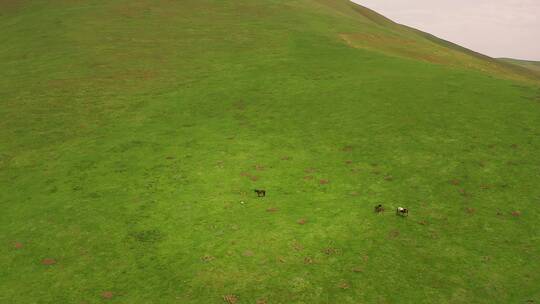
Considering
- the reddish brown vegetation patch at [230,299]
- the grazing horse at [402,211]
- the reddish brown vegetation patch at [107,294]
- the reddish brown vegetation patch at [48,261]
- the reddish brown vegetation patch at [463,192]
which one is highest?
the reddish brown vegetation patch at [463,192]

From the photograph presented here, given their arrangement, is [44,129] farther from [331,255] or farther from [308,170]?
[331,255]

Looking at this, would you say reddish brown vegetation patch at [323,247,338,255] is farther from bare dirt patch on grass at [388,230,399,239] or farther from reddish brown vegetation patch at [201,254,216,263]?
reddish brown vegetation patch at [201,254,216,263]

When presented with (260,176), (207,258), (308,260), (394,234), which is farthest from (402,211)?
(207,258)

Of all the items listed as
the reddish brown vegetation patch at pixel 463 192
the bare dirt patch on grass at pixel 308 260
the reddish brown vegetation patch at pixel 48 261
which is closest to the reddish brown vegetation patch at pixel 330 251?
the bare dirt patch on grass at pixel 308 260

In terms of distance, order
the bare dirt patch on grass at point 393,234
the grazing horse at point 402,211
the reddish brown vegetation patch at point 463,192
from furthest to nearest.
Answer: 1. the reddish brown vegetation patch at point 463,192
2. the grazing horse at point 402,211
3. the bare dirt patch on grass at point 393,234

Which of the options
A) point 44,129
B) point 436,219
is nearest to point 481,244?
point 436,219

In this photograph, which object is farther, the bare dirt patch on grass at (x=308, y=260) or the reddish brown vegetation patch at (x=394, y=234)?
the reddish brown vegetation patch at (x=394, y=234)

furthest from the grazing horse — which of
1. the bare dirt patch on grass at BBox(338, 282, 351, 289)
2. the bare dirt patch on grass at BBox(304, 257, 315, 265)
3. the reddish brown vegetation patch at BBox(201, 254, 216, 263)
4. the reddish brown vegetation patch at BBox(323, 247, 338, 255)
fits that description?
the reddish brown vegetation patch at BBox(201, 254, 216, 263)

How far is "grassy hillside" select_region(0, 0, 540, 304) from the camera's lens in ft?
49.9

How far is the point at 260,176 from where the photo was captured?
22641mm

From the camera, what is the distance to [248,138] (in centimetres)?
2706

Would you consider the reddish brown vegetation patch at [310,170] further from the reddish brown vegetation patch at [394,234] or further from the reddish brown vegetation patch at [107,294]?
the reddish brown vegetation patch at [107,294]

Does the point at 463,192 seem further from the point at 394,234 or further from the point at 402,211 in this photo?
the point at 394,234

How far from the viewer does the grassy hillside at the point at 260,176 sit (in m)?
15.2
